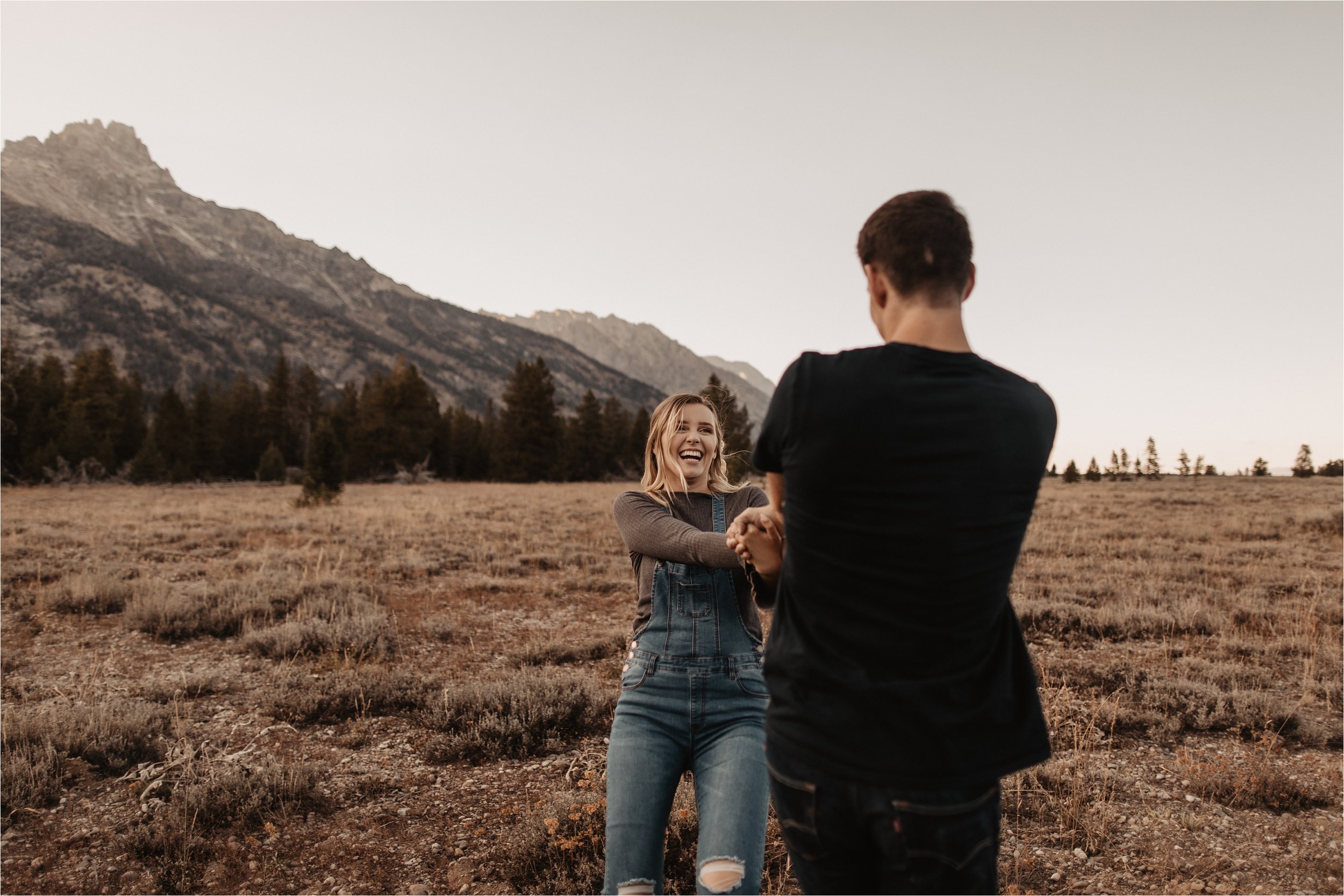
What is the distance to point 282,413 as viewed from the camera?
154ft

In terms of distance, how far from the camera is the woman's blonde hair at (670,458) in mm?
2881

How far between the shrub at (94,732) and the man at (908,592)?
5190 mm

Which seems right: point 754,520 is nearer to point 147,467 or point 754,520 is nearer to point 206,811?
point 206,811

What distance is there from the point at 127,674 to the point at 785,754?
7322 millimetres

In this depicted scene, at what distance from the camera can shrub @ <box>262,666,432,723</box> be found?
17.7 feet

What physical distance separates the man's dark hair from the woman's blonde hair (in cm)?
147

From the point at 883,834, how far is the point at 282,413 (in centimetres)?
5341

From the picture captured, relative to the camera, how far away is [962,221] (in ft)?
4.84

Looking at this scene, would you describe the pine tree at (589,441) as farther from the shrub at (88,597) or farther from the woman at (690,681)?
the woman at (690,681)

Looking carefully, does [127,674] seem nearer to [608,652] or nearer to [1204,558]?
[608,652]

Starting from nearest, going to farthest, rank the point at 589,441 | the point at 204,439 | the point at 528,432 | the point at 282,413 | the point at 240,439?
the point at 204,439 < the point at 240,439 < the point at 528,432 < the point at 282,413 < the point at 589,441

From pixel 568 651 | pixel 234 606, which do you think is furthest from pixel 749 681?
pixel 234 606

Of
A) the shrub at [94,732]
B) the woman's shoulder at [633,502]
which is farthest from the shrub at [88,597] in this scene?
the woman's shoulder at [633,502]

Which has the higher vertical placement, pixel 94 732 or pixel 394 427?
pixel 394 427
